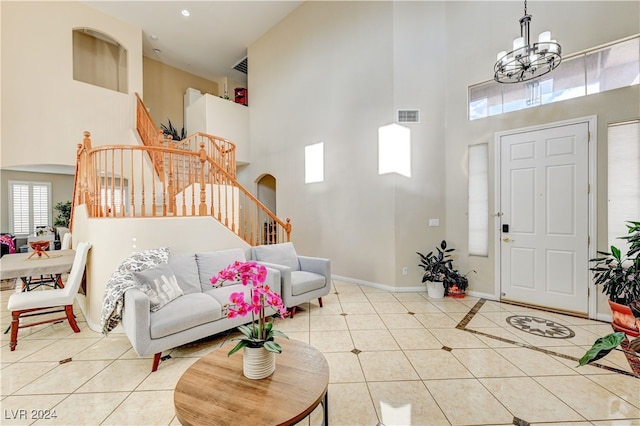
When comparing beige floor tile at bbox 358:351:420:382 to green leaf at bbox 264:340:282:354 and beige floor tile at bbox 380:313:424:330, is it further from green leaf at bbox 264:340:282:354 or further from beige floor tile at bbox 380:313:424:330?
green leaf at bbox 264:340:282:354

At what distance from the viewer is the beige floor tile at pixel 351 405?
1.81m

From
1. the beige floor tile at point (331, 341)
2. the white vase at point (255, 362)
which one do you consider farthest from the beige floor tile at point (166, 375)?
the beige floor tile at point (331, 341)

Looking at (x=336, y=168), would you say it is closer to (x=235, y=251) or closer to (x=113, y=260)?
(x=235, y=251)

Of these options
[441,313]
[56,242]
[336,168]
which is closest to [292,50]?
[336,168]

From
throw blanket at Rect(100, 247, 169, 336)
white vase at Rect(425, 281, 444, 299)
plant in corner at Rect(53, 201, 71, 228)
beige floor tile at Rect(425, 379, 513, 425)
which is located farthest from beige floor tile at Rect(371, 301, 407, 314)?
plant in corner at Rect(53, 201, 71, 228)

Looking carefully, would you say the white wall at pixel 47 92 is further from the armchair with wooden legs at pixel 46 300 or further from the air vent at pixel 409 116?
the air vent at pixel 409 116

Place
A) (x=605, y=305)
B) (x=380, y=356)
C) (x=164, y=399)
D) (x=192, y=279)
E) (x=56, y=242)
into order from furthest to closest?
1. (x=56, y=242)
2. (x=605, y=305)
3. (x=192, y=279)
4. (x=380, y=356)
5. (x=164, y=399)

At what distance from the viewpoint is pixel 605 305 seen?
→ 10.9 ft

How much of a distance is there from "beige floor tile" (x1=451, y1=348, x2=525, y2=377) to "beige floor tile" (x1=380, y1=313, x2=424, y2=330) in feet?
2.12

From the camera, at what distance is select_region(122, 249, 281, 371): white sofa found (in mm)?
2268

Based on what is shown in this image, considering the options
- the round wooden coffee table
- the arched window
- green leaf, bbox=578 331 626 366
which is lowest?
the round wooden coffee table

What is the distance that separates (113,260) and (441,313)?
4.18 meters

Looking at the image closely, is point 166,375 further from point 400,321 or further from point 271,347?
point 400,321

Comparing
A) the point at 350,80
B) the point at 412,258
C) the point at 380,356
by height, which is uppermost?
the point at 350,80
